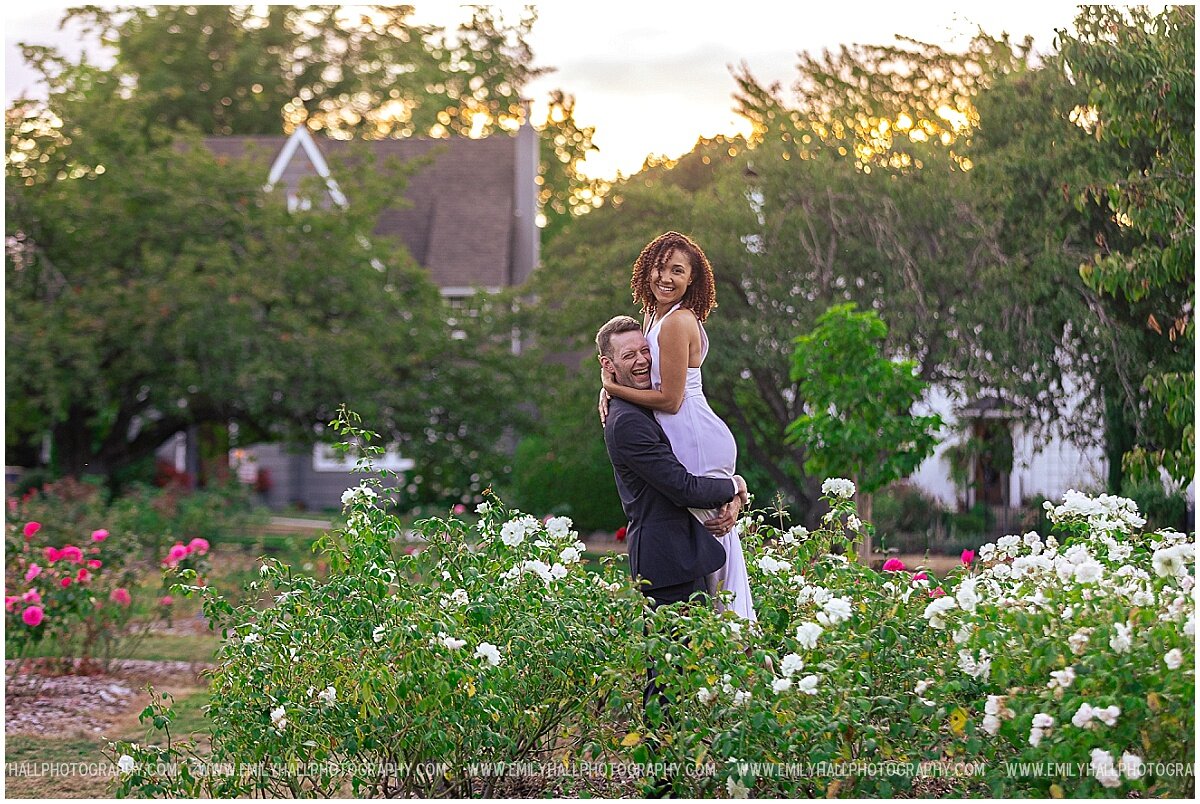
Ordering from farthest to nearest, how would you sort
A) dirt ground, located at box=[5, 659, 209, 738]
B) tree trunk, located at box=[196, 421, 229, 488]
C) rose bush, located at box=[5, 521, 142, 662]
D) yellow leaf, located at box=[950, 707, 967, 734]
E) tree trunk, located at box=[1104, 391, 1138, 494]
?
tree trunk, located at box=[196, 421, 229, 488] < tree trunk, located at box=[1104, 391, 1138, 494] < rose bush, located at box=[5, 521, 142, 662] < dirt ground, located at box=[5, 659, 209, 738] < yellow leaf, located at box=[950, 707, 967, 734]

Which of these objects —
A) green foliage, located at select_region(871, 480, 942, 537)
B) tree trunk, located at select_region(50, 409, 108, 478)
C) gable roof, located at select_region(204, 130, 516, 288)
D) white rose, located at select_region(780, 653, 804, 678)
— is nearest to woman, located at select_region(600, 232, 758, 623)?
white rose, located at select_region(780, 653, 804, 678)

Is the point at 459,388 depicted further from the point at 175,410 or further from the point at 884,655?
the point at 884,655

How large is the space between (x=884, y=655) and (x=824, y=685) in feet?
1.14

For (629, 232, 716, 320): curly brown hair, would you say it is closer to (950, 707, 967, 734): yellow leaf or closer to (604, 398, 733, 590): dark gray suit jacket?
(604, 398, 733, 590): dark gray suit jacket

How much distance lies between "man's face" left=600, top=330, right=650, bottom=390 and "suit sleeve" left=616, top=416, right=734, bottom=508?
152 millimetres

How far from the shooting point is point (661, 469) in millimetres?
4117

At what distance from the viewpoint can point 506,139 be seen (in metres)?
25.2

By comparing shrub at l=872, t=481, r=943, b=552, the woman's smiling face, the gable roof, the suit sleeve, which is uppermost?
the gable roof

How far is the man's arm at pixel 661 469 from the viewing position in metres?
4.11

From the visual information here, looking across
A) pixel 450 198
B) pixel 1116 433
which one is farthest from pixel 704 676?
pixel 450 198

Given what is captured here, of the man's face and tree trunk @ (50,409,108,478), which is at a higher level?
the man's face

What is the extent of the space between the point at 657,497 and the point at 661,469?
0.48 feet

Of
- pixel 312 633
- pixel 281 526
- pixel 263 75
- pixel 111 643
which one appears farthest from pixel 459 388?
pixel 263 75

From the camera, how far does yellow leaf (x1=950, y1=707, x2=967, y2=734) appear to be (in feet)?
11.5
